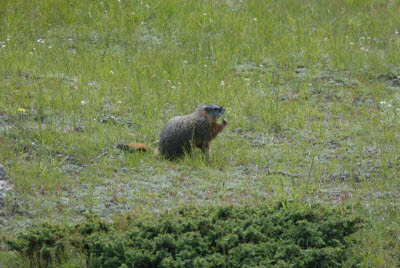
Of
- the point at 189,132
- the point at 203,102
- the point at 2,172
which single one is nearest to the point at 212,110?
the point at 189,132

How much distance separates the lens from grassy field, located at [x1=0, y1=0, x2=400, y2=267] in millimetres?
5477

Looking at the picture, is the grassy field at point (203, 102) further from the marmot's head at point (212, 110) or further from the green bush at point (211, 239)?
the marmot's head at point (212, 110)

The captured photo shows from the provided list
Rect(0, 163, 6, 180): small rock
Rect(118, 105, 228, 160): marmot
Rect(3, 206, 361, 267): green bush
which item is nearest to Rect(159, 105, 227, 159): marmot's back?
Rect(118, 105, 228, 160): marmot

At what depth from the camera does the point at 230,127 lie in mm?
7590

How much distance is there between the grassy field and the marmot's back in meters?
0.15

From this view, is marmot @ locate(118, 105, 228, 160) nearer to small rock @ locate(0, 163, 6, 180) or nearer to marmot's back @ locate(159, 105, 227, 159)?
marmot's back @ locate(159, 105, 227, 159)

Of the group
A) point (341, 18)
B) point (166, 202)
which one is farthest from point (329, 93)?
point (166, 202)

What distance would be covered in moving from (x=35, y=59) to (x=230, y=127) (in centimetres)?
367

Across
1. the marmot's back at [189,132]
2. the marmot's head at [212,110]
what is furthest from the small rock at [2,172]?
the marmot's head at [212,110]

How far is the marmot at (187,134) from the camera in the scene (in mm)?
6422

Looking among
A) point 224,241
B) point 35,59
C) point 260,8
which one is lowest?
point 224,241

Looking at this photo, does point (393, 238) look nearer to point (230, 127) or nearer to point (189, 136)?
point (189, 136)

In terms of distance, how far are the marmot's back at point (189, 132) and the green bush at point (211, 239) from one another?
2058 millimetres

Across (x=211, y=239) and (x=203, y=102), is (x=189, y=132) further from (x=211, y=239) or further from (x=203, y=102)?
(x=211, y=239)
